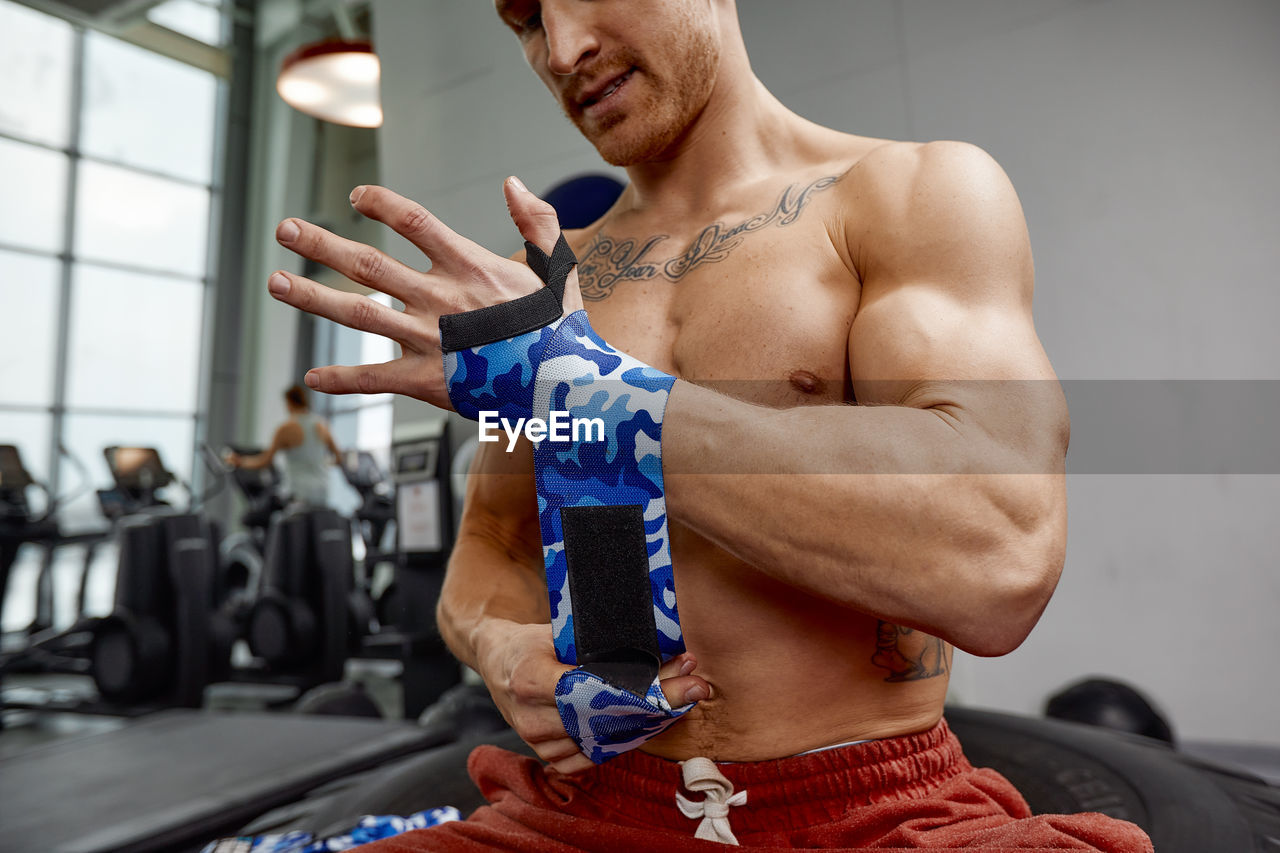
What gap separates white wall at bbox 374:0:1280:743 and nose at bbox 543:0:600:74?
110 centimetres

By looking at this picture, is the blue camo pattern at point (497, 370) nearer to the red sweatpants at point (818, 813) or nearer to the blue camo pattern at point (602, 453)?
the blue camo pattern at point (602, 453)

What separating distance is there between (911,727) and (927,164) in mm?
556

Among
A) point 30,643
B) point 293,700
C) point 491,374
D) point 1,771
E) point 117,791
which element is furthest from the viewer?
point 293,700

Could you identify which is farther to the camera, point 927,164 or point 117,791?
point 117,791

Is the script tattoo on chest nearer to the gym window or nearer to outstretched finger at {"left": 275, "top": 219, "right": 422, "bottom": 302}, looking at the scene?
outstretched finger at {"left": 275, "top": 219, "right": 422, "bottom": 302}

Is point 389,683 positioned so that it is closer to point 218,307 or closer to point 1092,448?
point 1092,448

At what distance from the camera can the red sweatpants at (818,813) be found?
2.23 ft

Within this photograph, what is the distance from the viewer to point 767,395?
78 centimetres

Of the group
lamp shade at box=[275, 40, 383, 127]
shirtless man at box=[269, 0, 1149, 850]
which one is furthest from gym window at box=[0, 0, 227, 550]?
shirtless man at box=[269, 0, 1149, 850]

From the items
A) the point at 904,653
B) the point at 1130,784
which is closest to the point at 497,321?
the point at 904,653

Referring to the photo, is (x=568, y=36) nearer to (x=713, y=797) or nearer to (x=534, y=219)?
(x=534, y=219)

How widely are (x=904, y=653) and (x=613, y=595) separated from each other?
35cm

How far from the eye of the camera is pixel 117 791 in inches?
64.8

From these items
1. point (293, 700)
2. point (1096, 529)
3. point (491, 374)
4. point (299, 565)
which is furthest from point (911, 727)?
point (293, 700)
